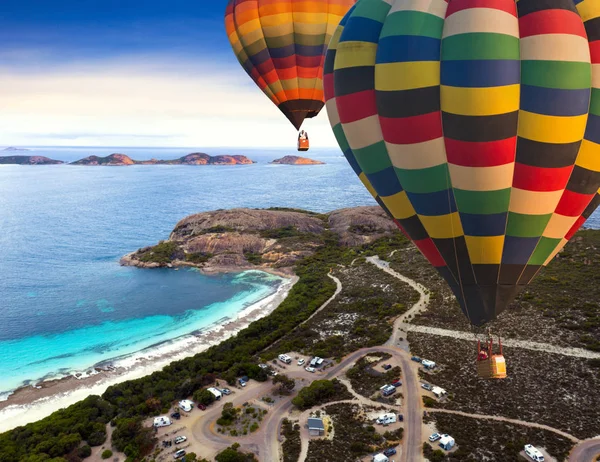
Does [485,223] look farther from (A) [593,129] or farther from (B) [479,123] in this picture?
(A) [593,129]

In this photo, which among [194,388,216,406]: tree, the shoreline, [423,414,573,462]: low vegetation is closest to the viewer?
[423,414,573,462]: low vegetation

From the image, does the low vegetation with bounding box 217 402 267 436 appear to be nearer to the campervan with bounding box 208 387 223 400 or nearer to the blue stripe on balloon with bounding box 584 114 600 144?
the campervan with bounding box 208 387 223 400

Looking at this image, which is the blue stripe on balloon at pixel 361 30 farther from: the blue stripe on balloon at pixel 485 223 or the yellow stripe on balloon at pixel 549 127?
the blue stripe on balloon at pixel 485 223

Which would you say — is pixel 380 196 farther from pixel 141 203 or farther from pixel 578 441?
pixel 141 203

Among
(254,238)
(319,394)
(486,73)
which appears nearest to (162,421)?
(319,394)

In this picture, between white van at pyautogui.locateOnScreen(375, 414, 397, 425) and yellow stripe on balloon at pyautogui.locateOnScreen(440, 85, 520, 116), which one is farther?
white van at pyautogui.locateOnScreen(375, 414, 397, 425)

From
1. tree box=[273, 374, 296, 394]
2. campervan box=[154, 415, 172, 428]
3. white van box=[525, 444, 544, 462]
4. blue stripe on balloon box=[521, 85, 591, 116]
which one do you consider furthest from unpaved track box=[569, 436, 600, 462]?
campervan box=[154, 415, 172, 428]
